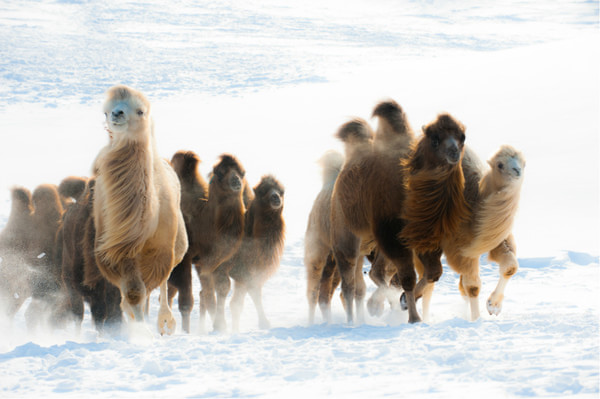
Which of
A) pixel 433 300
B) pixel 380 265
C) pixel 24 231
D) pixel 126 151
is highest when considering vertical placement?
pixel 126 151

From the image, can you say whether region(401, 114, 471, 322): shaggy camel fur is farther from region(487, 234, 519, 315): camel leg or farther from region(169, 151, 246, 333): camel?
region(169, 151, 246, 333): camel

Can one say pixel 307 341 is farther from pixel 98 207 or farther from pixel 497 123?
pixel 497 123

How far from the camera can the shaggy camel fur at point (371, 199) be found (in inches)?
288

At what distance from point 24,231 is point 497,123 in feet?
55.8

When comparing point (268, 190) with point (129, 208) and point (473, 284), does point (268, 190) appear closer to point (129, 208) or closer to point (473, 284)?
point (129, 208)

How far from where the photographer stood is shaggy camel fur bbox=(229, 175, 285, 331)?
342 inches

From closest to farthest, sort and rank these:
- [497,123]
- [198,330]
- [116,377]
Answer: [116,377] → [198,330] → [497,123]

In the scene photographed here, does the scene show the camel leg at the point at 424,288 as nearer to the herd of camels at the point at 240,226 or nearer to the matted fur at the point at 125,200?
the herd of camels at the point at 240,226

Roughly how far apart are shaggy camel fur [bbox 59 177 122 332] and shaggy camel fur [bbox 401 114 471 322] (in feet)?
10.1

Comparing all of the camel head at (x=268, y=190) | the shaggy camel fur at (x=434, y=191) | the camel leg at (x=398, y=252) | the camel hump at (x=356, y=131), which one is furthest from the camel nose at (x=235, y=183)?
the shaggy camel fur at (x=434, y=191)

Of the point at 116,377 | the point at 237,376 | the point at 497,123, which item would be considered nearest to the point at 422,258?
the point at 237,376

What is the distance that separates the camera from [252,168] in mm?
20219

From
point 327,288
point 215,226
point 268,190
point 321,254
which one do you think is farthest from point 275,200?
point 327,288

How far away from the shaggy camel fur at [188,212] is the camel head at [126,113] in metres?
2.12
